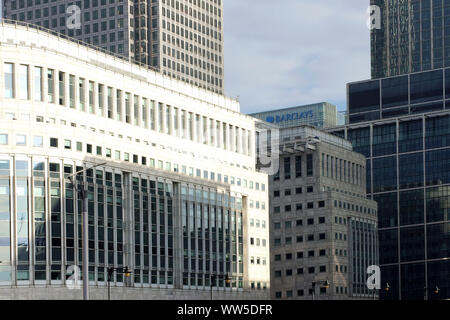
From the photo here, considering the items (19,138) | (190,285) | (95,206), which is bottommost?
(190,285)

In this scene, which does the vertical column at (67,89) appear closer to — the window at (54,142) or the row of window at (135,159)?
the row of window at (135,159)

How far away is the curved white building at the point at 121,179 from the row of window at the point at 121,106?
0.53 feet

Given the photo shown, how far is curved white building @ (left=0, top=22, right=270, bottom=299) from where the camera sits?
374 ft

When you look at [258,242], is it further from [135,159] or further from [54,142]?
[54,142]

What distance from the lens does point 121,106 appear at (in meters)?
134

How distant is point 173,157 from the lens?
140 m

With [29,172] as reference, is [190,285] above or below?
below

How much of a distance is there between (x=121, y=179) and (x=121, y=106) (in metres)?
11.3

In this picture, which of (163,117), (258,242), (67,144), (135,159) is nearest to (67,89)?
(67,144)

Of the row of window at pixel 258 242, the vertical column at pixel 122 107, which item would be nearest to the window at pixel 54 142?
the vertical column at pixel 122 107

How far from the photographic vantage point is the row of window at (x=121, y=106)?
11862 centimetres

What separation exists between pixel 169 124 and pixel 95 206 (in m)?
26.1
